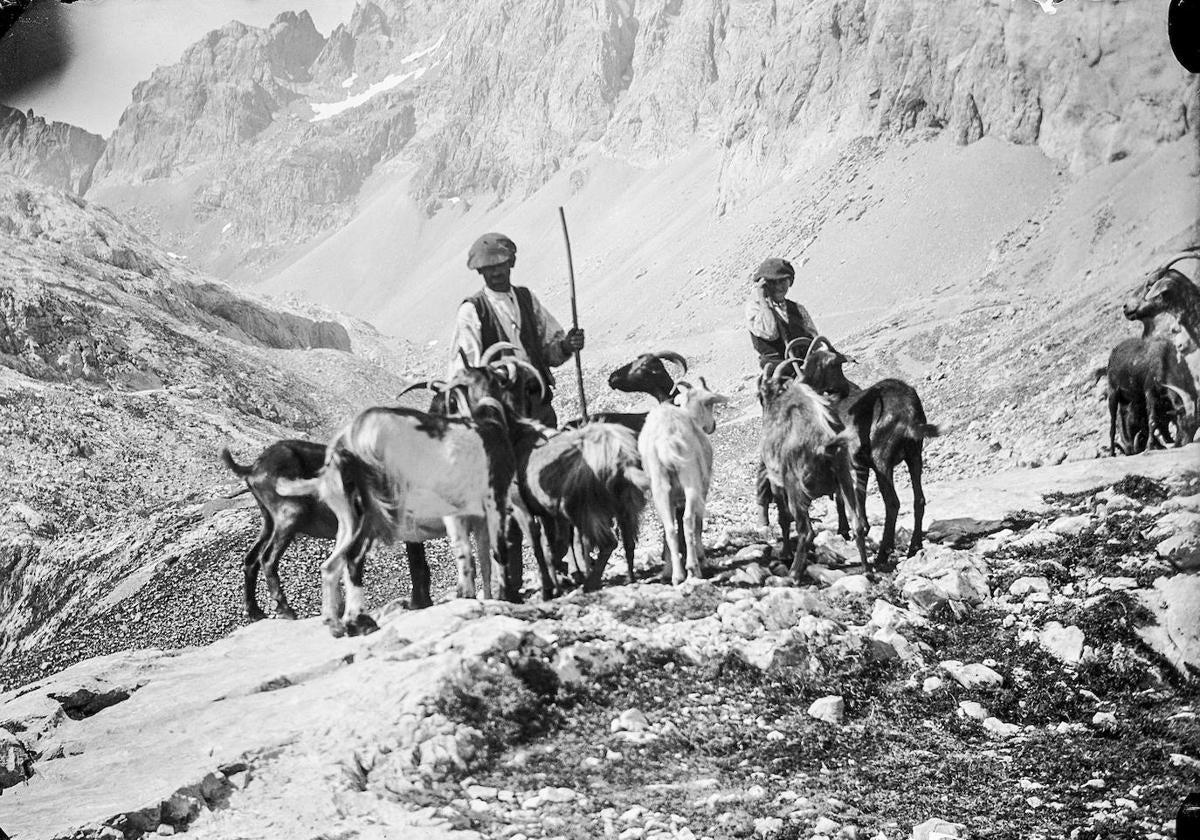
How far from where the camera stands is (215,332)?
1456 centimetres

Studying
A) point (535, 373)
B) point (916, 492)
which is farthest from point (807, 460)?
point (535, 373)

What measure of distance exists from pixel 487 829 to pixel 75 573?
395cm

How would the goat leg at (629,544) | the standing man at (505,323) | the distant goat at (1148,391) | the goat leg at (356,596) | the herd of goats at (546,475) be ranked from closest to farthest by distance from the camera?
1. the goat leg at (356,596)
2. the herd of goats at (546,475)
3. the goat leg at (629,544)
4. the standing man at (505,323)
5. the distant goat at (1148,391)

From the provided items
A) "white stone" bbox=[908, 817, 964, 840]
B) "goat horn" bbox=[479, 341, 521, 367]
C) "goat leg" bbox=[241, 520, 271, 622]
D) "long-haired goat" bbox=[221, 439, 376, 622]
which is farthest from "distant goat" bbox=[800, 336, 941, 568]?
"goat leg" bbox=[241, 520, 271, 622]

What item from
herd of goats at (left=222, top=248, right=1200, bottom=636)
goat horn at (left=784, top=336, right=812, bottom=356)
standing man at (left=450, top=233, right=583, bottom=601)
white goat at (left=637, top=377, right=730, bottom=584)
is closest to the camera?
herd of goats at (left=222, top=248, right=1200, bottom=636)

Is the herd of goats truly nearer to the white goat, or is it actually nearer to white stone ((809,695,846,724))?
the white goat

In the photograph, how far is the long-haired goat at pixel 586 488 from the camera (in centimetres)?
769

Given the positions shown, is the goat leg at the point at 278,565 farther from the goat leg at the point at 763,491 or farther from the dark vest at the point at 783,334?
the dark vest at the point at 783,334

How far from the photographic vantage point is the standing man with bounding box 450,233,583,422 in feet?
27.4

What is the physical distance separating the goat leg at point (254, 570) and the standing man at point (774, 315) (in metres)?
4.22

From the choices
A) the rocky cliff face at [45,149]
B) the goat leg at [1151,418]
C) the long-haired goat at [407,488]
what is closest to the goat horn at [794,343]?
the long-haired goat at [407,488]

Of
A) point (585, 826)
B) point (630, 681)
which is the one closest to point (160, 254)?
point (630, 681)

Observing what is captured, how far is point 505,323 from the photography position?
850cm

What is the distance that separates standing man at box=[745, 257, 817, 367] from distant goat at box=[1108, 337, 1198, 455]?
274 cm
